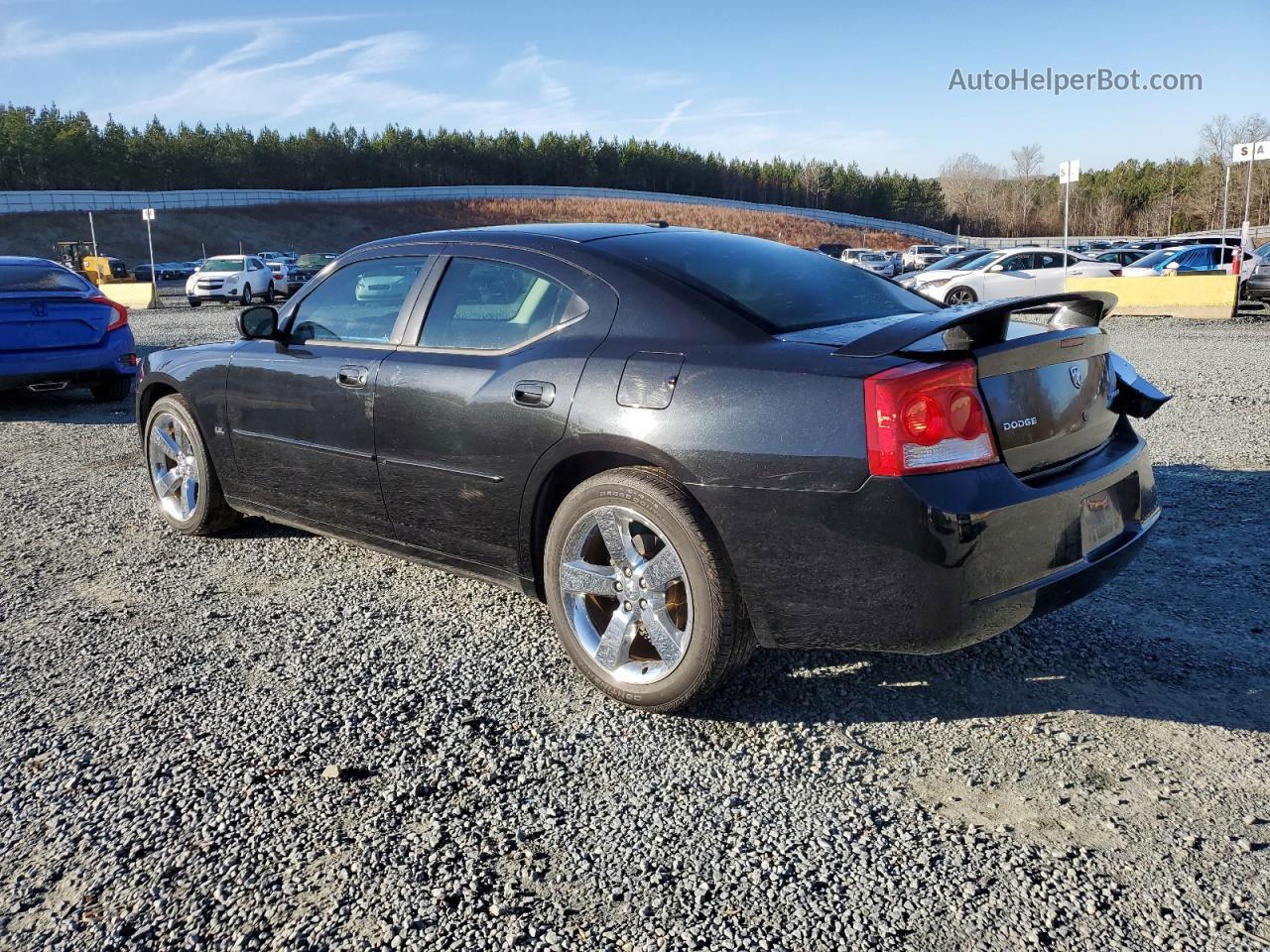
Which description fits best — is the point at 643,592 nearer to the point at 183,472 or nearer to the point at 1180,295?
the point at 183,472

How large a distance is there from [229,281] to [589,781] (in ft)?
101

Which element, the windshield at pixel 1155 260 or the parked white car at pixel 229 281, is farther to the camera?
the parked white car at pixel 229 281

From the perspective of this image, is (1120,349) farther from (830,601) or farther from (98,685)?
(98,685)

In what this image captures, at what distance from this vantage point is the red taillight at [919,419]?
8.42 ft

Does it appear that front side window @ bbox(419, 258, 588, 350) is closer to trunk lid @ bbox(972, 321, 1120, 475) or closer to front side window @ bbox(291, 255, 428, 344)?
front side window @ bbox(291, 255, 428, 344)

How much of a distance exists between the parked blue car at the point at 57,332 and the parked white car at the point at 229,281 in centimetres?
2124

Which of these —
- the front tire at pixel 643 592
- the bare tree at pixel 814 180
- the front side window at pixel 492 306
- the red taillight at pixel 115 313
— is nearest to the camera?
the front tire at pixel 643 592

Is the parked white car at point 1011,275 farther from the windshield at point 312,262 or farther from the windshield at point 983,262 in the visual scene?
the windshield at point 312,262

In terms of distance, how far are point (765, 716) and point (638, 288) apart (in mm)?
1431

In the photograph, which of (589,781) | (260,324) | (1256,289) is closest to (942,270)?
(1256,289)

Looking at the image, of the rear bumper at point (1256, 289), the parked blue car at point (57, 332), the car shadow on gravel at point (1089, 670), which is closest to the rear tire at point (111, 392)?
the parked blue car at point (57, 332)

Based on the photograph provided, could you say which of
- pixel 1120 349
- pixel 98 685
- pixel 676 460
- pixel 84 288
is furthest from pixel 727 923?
pixel 1120 349

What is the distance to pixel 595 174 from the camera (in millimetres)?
116562

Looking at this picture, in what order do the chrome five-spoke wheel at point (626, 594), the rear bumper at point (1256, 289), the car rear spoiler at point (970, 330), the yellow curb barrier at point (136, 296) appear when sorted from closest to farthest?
1. the car rear spoiler at point (970, 330)
2. the chrome five-spoke wheel at point (626, 594)
3. the rear bumper at point (1256, 289)
4. the yellow curb barrier at point (136, 296)
